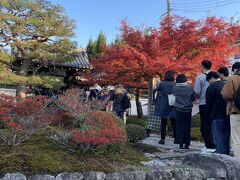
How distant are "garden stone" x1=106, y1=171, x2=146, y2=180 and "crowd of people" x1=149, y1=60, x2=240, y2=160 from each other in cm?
199

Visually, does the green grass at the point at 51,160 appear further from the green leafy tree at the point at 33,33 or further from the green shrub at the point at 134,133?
the green leafy tree at the point at 33,33

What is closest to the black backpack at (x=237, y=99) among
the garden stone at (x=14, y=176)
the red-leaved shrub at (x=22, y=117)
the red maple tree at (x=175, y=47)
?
the red-leaved shrub at (x=22, y=117)

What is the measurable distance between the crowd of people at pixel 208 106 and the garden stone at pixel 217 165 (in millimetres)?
787

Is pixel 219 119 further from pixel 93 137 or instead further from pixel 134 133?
pixel 93 137

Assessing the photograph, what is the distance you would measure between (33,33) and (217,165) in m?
11.0

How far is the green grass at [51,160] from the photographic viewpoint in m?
3.66

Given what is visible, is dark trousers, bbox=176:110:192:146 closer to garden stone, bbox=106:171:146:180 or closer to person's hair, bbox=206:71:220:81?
person's hair, bbox=206:71:220:81

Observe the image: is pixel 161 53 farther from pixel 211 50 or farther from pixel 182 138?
pixel 182 138

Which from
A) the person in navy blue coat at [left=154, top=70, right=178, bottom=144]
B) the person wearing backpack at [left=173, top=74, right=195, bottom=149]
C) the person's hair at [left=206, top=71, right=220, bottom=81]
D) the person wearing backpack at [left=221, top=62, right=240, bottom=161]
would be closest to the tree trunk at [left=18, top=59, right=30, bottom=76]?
the person in navy blue coat at [left=154, top=70, right=178, bottom=144]

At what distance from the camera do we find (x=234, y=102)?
4.92m

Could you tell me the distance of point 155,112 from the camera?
714cm

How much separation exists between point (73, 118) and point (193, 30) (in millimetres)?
6107

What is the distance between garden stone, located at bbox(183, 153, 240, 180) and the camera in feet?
14.0

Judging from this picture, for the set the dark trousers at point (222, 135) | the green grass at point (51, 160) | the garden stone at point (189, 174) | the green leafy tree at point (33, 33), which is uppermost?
the green leafy tree at point (33, 33)
